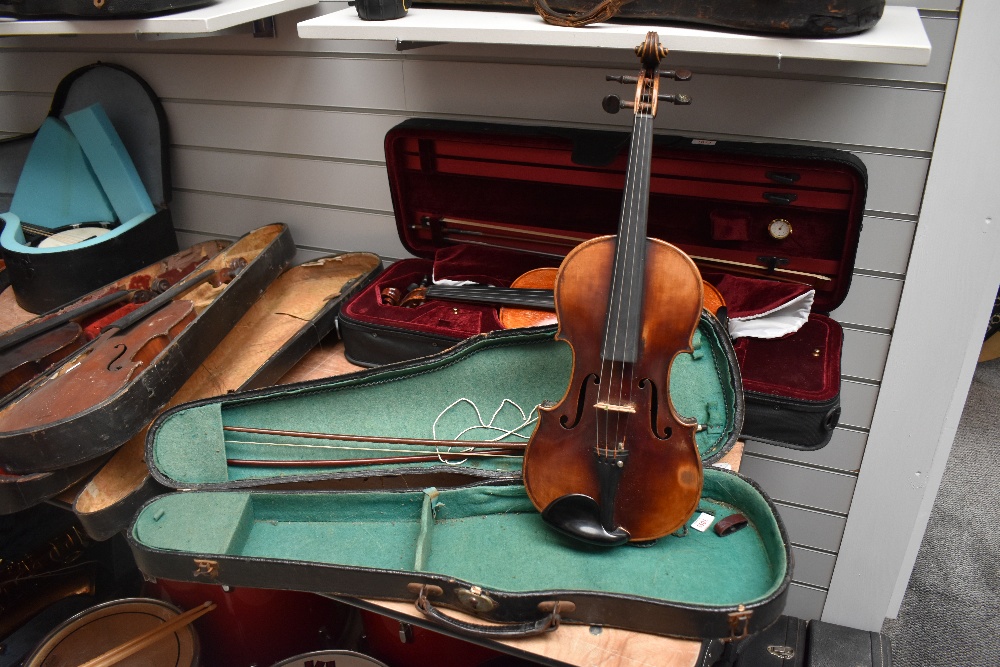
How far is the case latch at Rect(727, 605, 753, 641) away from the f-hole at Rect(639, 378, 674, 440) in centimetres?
32

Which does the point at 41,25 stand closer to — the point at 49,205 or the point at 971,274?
the point at 49,205

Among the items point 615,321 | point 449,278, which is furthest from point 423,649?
point 449,278

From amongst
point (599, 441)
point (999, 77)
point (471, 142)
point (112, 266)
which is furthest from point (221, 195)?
point (999, 77)

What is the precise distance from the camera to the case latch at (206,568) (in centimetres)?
143

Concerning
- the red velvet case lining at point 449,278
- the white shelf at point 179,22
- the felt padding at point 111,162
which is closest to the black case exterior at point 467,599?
the red velvet case lining at point 449,278

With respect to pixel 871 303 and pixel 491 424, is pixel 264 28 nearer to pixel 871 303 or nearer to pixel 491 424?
pixel 491 424

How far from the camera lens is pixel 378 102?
2109 mm

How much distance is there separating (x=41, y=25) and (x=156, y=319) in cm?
78

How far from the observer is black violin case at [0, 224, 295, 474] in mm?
1605

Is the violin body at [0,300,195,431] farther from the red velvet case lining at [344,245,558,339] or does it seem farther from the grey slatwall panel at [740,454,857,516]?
the grey slatwall panel at [740,454,857,516]

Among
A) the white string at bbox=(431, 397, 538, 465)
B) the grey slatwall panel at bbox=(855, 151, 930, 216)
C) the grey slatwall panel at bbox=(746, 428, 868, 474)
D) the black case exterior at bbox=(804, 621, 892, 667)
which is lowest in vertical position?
the black case exterior at bbox=(804, 621, 892, 667)

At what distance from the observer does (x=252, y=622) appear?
1688 millimetres

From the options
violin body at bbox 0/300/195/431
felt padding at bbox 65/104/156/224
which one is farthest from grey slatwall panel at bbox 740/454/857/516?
felt padding at bbox 65/104/156/224

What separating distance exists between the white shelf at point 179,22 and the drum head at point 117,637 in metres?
1.35
